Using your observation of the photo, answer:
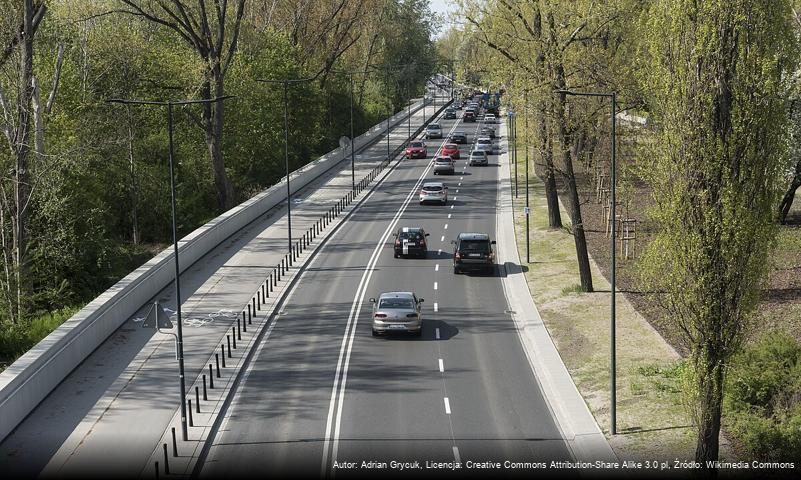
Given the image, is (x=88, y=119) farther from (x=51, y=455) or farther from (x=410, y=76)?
(x=410, y=76)

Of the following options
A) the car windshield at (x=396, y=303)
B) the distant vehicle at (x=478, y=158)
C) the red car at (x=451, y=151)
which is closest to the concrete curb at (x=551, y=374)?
the car windshield at (x=396, y=303)

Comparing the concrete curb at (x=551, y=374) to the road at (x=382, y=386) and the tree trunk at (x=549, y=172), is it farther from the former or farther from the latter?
the tree trunk at (x=549, y=172)

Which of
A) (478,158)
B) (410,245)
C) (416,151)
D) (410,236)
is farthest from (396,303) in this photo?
(416,151)

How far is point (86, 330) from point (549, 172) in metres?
25.9

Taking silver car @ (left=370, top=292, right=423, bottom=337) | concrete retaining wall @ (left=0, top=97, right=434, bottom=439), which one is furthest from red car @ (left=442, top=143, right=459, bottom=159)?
silver car @ (left=370, top=292, right=423, bottom=337)

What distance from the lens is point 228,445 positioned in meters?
23.4

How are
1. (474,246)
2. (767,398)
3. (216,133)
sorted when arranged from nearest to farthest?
(767,398) → (474,246) → (216,133)

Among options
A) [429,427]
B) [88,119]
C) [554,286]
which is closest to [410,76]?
[88,119]

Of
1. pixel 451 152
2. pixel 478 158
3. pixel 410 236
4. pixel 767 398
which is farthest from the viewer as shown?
pixel 451 152

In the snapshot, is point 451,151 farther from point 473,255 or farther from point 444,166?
point 473,255

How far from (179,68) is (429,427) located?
46.7 m

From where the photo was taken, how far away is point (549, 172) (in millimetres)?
49062

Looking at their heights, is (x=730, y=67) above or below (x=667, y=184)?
above

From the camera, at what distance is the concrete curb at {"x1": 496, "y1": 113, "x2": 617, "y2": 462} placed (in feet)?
76.1
